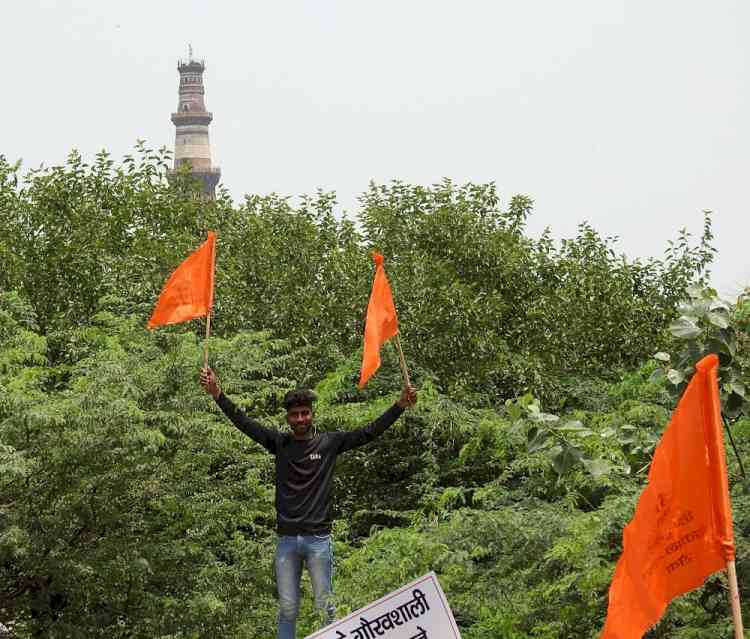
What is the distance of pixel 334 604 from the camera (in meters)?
10.2

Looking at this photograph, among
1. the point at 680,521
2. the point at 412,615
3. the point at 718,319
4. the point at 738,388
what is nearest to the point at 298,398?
the point at 412,615

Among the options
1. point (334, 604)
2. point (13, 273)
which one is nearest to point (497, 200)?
point (13, 273)

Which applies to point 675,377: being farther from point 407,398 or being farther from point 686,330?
point 407,398

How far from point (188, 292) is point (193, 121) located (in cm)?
14934

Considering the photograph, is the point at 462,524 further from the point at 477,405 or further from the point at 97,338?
the point at 477,405

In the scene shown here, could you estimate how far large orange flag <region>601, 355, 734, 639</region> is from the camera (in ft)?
22.0

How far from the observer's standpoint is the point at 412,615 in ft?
26.9

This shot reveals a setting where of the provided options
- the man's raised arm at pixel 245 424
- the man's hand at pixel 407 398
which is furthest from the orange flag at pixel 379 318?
the man's raised arm at pixel 245 424

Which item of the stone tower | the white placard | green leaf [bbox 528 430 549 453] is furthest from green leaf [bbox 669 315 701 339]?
the stone tower

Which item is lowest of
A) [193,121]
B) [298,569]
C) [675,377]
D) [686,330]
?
[298,569]

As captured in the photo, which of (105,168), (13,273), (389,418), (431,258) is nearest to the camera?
(389,418)

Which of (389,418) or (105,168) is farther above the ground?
(105,168)

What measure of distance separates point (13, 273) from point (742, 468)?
46.2 ft

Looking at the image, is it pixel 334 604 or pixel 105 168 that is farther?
pixel 105 168
